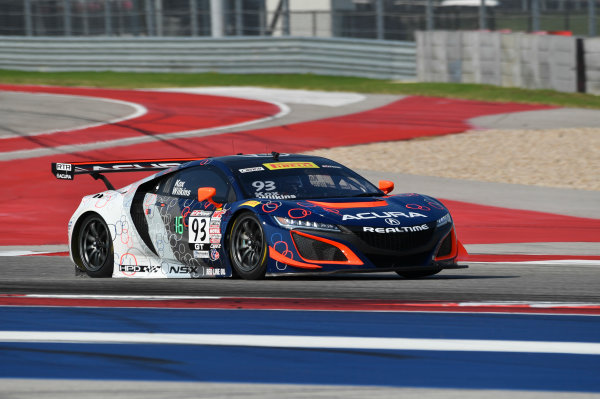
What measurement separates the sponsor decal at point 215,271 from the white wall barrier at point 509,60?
61.1ft

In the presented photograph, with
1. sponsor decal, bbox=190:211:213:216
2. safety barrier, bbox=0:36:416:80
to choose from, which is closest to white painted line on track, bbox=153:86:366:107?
safety barrier, bbox=0:36:416:80

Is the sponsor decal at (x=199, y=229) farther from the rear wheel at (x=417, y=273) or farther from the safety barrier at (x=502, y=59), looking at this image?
the safety barrier at (x=502, y=59)

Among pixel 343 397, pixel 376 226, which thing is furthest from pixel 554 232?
pixel 343 397

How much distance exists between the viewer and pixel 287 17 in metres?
37.2

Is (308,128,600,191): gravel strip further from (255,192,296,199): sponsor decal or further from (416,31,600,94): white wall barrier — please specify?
(255,192,296,199): sponsor decal

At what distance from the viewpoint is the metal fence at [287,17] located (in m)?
31.9

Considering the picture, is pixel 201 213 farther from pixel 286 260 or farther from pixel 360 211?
pixel 360 211

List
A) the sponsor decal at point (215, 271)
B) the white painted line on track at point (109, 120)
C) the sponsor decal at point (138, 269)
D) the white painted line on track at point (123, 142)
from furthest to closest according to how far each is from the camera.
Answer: the white painted line on track at point (109, 120), the white painted line on track at point (123, 142), the sponsor decal at point (138, 269), the sponsor decal at point (215, 271)

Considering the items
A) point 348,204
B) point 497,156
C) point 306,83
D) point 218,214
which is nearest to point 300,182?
point 348,204

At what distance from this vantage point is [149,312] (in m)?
8.52

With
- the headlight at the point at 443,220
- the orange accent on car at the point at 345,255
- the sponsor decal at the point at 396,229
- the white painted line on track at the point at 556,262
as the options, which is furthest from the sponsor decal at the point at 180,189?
the white painted line on track at the point at 556,262

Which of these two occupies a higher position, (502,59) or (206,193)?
(502,59)

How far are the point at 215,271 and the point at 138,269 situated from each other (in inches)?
44.3

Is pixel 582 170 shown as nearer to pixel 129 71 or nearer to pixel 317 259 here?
pixel 317 259
